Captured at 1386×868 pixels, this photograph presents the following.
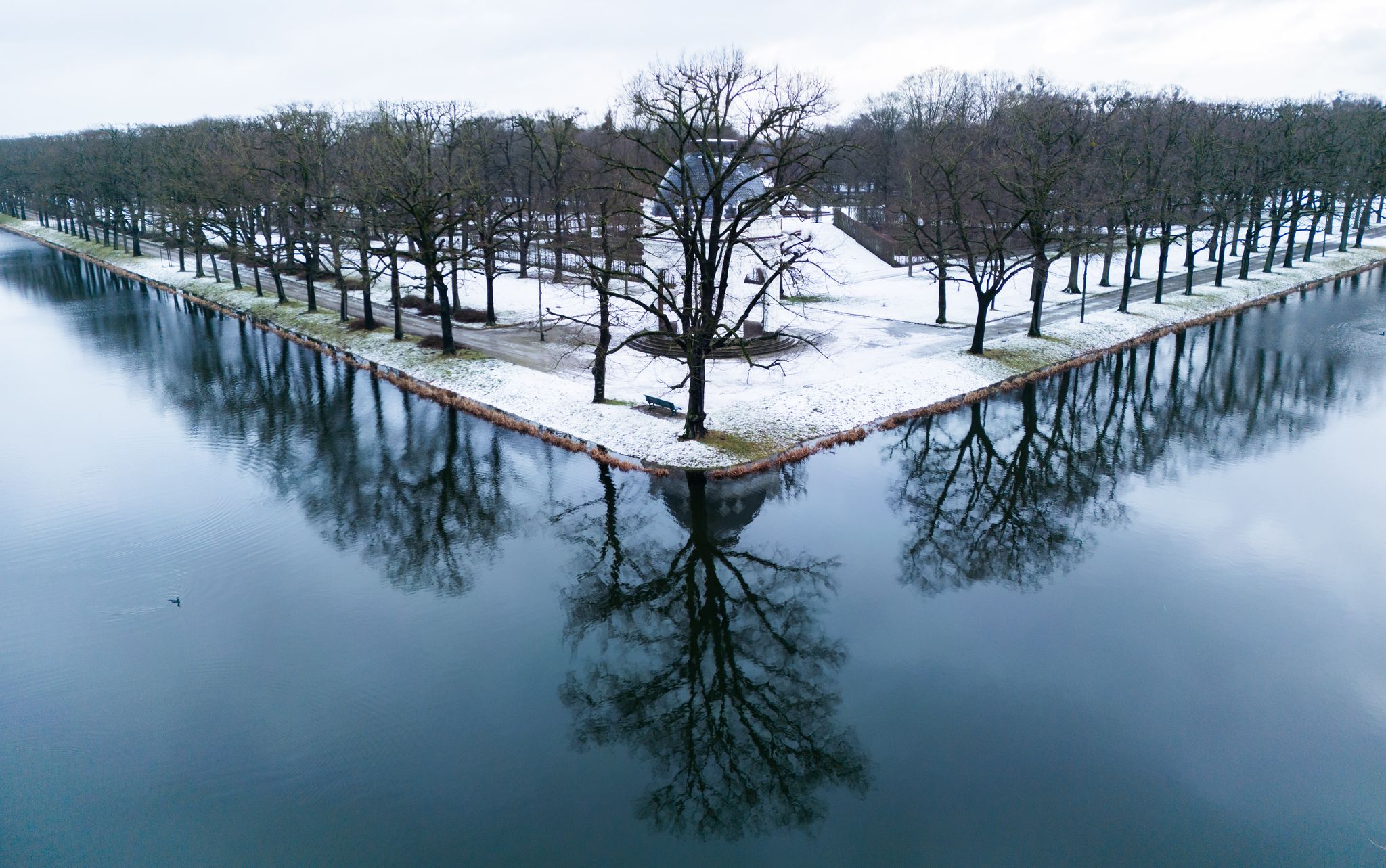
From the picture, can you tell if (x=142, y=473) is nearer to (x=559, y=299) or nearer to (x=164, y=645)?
(x=164, y=645)

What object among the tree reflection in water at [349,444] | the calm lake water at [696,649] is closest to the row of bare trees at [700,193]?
the tree reflection in water at [349,444]

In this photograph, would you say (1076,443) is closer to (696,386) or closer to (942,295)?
(696,386)

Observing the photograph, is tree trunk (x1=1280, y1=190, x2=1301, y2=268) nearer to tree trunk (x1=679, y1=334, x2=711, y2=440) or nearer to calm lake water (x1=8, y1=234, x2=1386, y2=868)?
calm lake water (x1=8, y1=234, x2=1386, y2=868)

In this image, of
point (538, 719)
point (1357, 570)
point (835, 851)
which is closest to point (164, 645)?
point (538, 719)

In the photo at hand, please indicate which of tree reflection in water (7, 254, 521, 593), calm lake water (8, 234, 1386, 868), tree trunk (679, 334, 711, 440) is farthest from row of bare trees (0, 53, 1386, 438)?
calm lake water (8, 234, 1386, 868)

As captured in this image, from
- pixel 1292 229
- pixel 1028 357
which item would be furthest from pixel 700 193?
pixel 1292 229
